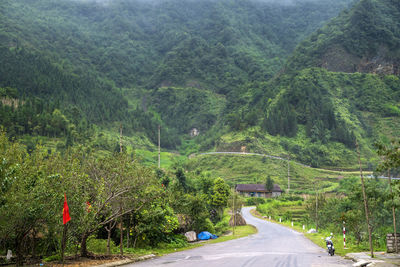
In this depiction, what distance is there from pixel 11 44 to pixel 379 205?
A: 204 metres

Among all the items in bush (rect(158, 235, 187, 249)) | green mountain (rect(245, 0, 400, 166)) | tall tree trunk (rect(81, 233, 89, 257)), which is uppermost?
green mountain (rect(245, 0, 400, 166))

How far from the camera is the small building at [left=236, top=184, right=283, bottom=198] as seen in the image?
96188mm

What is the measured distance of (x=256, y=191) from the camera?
320 ft

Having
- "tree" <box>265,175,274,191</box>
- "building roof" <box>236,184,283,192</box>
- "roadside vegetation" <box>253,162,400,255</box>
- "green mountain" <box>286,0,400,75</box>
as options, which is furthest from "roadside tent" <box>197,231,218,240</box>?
"green mountain" <box>286,0,400,75</box>

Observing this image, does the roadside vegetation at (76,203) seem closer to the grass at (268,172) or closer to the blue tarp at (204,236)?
the blue tarp at (204,236)

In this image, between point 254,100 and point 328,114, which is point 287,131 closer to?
point 328,114

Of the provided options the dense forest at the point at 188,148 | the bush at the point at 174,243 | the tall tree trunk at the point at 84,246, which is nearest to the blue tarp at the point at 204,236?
the dense forest at the point at 188,148

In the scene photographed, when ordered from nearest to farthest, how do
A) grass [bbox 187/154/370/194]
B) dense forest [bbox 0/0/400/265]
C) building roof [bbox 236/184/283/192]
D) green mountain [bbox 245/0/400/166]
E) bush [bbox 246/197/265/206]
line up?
1. dense forest [bbox 0/0/400/265]
2. bush [bbox 246/197/265/206]
3. building roof [bbox 236/184/283/192]
4. grass [bbox 187/154/370/194]
5. green mountain [bbox 245/0/400/166]

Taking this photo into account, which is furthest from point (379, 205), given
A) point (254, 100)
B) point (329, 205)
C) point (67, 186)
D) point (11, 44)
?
point (11, 44)

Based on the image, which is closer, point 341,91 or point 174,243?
point 174,243

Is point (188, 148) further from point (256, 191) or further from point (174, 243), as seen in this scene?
point (174, 243)

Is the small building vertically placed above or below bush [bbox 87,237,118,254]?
below

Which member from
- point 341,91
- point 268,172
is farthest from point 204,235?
point 341,91

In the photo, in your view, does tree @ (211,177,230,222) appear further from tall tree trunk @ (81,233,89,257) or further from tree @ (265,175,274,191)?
tree @ (265,175,274,191)
